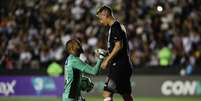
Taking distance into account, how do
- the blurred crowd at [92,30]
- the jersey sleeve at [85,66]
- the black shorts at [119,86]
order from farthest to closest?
the blurred crowd at [92,30] → the black shorts at [119,86] → the jersey sleeve at [85,66]

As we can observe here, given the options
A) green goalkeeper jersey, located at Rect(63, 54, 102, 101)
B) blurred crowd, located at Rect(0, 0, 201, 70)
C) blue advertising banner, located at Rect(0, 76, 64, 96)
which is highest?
blurred crowd, located at Rect(0, 0, 201, 70)

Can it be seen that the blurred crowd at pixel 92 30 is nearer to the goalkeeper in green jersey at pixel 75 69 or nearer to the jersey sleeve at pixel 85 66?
the goalkeeper in green jersey at pixel 75 69

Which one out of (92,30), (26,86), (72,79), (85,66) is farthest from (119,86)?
(92,30)

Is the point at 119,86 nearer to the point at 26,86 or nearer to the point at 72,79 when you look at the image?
the point at 72,79

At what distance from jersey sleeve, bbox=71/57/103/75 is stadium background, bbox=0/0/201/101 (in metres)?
11.5

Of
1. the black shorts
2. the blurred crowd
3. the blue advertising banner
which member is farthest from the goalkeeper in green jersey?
the blue advertising banner

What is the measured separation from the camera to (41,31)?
2820 cm

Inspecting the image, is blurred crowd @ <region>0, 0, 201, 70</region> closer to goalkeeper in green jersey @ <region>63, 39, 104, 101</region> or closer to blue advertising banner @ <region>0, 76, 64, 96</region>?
blue advertising banner @ <region>0, 76, 64, 96</region>

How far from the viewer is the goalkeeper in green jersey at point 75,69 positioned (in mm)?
10984

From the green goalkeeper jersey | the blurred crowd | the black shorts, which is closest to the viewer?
the green goalkeeper jersey

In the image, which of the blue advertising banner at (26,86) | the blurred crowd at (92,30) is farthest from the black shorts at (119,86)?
the blue advertising banner at (26,86)

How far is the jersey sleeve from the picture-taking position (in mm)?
10961

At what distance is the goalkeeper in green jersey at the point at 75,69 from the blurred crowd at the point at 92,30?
12908 mm

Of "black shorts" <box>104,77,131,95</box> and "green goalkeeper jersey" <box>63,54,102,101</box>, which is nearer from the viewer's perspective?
"green goalkeeper jersey" <box>63,54,102,101</box>
